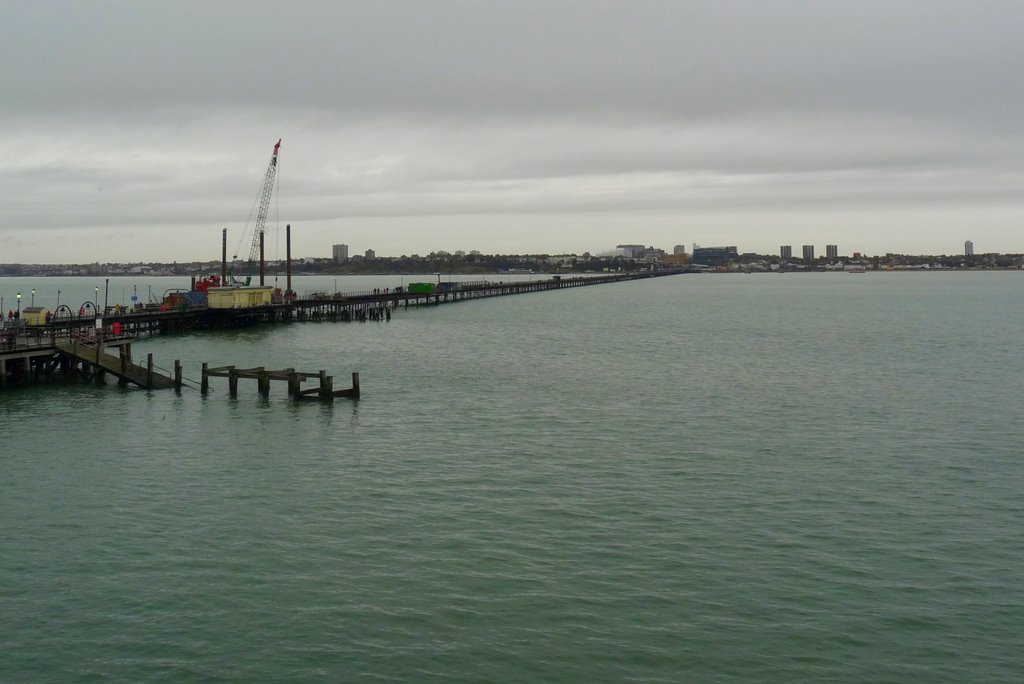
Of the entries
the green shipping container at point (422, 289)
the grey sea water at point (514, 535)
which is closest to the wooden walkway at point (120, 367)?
the grey sea water at point (514, 535)

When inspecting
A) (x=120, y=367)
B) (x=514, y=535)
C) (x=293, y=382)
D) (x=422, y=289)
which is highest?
(x=422, y=289)

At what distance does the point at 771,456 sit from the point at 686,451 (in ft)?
8.96

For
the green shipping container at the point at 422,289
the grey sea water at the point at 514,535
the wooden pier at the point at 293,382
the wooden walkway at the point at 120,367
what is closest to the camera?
the grey sea water at the point at 514,535

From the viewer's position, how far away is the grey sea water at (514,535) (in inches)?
616

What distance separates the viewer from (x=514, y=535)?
21.6 metres

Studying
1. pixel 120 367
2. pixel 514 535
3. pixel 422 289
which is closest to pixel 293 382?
pixel 120 367

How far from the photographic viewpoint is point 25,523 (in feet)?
73.5

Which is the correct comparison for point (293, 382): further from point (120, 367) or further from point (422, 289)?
point (422, 289)

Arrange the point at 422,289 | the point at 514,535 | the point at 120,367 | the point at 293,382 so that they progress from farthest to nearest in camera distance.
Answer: the point at 422,289, the point at 120,367, the point at 293,382, the point at 514,535

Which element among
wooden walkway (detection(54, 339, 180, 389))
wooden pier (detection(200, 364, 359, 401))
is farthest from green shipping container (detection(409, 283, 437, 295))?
wooden pier (detection(200, 364, 359, 401))

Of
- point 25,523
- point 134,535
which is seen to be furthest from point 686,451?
point 25,523

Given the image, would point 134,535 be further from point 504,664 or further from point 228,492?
point 504,664

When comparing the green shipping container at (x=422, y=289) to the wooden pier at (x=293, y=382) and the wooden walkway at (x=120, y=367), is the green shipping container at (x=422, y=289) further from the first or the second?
the wooden pier at (x=293, y=382)

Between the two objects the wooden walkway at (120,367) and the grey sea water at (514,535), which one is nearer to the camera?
the grey sea water at (514,535)
